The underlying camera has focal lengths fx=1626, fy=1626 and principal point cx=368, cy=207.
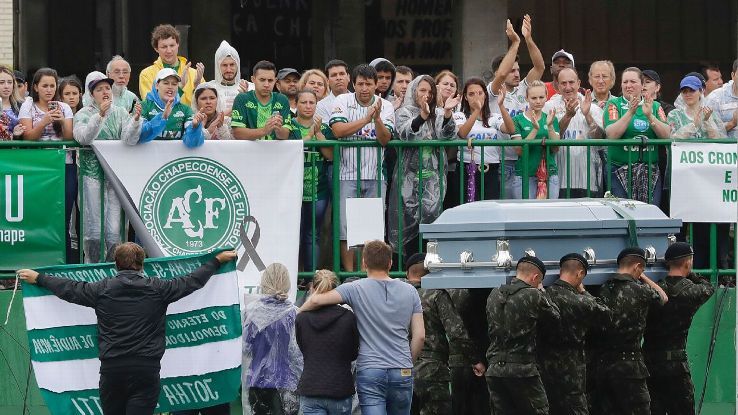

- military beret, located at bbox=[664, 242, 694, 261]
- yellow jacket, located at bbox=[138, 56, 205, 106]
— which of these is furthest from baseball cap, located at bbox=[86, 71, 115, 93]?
military beret, located at bbox=[664, 242, 694, 261]

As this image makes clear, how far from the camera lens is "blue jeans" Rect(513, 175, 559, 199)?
14.9 metres

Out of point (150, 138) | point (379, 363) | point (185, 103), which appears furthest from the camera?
point (185, 103)

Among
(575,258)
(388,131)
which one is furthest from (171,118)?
(575,258)

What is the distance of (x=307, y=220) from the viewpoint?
582 inches

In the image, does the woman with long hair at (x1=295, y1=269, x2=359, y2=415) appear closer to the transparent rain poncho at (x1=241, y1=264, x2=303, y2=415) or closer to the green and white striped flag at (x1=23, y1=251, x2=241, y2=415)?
the transparent rain poncho at (x1=241, y1=264, x2=303, y2=415)

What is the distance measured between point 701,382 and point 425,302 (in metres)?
3.04

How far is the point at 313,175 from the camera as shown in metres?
14.6

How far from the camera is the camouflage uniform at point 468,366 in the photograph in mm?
12914

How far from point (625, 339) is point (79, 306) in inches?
175

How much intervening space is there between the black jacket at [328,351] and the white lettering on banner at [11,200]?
337 cm

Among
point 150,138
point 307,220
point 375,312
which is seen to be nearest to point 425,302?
point 375,312

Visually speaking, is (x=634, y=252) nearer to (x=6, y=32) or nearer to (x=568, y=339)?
(x=568, y=339)

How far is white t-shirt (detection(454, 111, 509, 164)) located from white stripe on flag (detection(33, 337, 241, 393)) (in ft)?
9.36

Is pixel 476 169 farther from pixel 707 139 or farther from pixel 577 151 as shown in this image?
pixel 707 139
